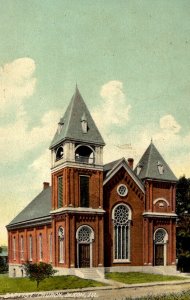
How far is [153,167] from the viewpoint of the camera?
36781mm

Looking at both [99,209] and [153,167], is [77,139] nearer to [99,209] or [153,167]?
[99,209]

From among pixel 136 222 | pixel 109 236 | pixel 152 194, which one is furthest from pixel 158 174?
pixel 109 236

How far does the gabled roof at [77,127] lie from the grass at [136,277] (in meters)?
9.51

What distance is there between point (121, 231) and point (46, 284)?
30.8 feet

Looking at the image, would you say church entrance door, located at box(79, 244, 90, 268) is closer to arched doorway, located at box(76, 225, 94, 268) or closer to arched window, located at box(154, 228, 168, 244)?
arched doorway, located at box(76, 225, 94, 268)

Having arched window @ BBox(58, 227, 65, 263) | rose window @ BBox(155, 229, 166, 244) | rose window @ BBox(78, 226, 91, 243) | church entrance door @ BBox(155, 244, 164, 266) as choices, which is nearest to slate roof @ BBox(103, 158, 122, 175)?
rose window @ BBox(78, 226, 91, 243)

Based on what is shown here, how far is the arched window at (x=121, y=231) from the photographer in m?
34.3

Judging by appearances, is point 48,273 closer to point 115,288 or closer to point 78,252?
point 115,288

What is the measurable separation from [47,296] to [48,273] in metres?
2.81

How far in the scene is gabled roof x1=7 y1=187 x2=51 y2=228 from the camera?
40009 millimetres

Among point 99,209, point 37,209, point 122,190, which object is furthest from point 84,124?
point 37,209

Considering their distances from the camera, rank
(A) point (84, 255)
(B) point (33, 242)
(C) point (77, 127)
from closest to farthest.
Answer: (A) point (84, 255) → (C) point (77, 127) → (B) point (33, 242)

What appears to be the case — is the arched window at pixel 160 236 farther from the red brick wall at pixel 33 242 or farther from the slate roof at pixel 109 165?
the red brick wall at pixel 33 242

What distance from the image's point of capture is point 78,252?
32.0m
